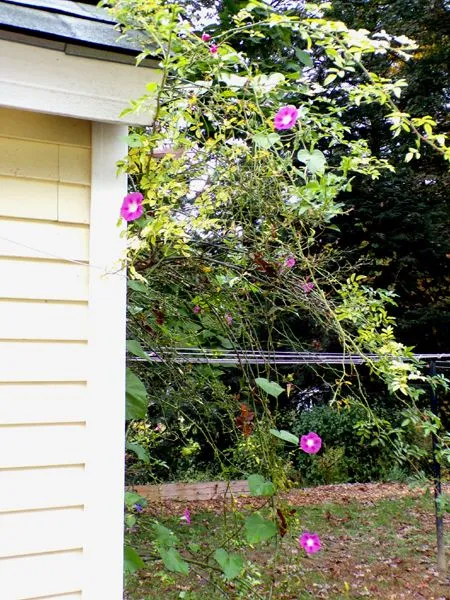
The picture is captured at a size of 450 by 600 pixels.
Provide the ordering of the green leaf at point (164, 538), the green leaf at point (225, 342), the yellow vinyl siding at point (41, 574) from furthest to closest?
the green leaf at point (225, 342) < the green leaf at point (164, 538) < the yellow vinyl siding at point (41, 574)

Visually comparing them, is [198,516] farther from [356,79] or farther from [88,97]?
[356,79]

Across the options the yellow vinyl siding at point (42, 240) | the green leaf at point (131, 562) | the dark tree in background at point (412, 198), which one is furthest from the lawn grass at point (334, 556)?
the dark tree in background at point (412, 198)

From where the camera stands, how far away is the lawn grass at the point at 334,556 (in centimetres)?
362

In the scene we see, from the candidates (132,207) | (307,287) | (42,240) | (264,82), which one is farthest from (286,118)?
(42,240)

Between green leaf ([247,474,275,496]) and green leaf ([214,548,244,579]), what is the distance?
262mm

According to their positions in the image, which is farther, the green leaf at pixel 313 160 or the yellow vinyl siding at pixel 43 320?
the green leaf at pixel 313 160

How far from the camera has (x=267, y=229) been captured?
6.76ft

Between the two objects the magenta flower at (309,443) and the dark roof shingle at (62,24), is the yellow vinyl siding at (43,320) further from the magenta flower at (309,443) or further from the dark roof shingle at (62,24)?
the magenta flower at (309,443)

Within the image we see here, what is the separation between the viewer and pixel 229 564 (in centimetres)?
192

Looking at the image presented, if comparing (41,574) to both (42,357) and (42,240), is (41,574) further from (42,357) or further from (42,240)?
(42,240)

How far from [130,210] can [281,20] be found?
622 millimetres

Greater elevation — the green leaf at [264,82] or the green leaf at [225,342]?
the green leaf at [264,82]

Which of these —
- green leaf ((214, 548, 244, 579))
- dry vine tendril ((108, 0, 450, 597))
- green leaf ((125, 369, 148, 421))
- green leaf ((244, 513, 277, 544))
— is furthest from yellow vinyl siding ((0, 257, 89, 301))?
green leaf ((214, 548, 244, 579))

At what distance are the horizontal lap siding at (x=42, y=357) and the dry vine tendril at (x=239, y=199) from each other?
0.57 feet
